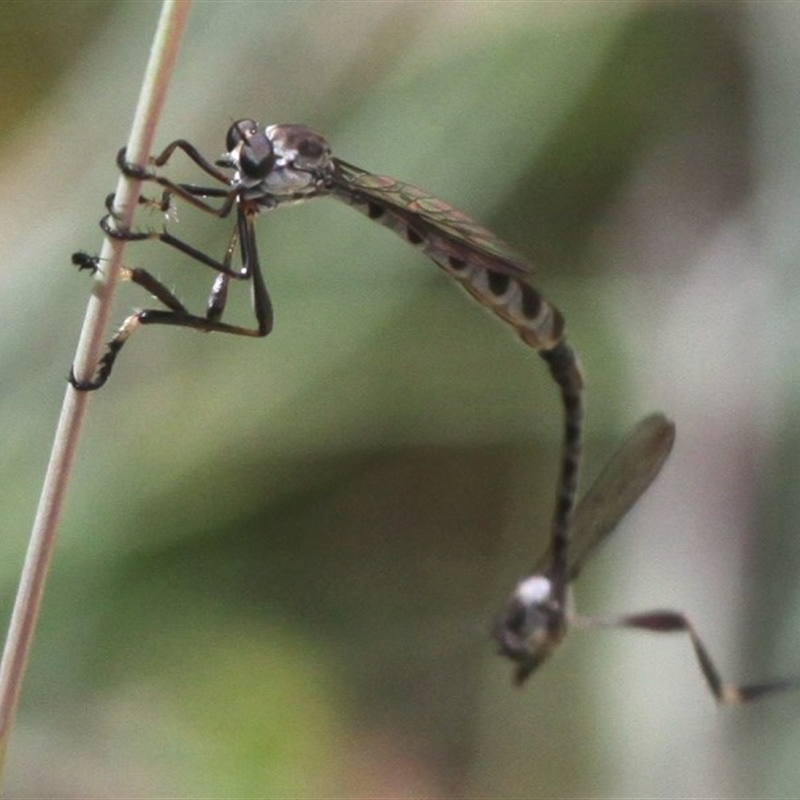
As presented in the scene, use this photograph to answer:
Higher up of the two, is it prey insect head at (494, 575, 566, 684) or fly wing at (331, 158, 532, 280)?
fly wing at (331, 158, 532, 280)

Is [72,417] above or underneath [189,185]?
underneath

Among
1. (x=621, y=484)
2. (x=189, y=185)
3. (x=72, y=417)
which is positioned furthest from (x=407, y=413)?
(x=72, y=417)

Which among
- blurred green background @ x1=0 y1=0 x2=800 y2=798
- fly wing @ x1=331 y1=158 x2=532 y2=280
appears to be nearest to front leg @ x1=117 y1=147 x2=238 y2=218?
fly wing @ x1=331 y1=158 x2=532 y2=280

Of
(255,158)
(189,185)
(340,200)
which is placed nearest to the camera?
(189,185)

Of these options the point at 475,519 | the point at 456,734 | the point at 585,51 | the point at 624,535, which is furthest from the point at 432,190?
the point at 456,734

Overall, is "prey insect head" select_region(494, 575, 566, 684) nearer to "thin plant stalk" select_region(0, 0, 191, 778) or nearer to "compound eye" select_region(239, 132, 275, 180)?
"compound eye" select_region(239, 132, 275, 180)

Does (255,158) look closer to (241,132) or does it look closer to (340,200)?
(241,132)
